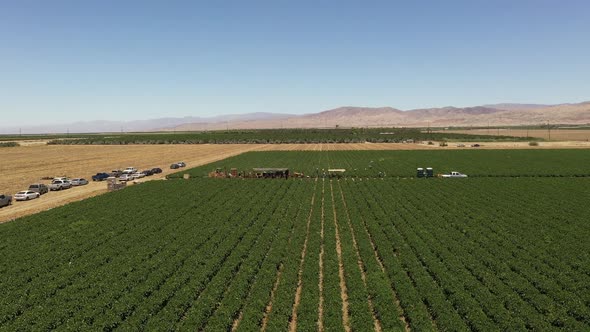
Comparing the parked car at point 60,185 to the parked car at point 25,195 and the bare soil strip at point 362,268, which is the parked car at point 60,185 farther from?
the bare soil strip at point 362,268

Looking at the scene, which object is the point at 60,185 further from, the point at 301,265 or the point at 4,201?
the point at 301,265

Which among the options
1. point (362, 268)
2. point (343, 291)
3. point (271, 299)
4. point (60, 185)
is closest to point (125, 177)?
point (60, 185)

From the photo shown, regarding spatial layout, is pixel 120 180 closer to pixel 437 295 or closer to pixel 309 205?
pixel 309 205

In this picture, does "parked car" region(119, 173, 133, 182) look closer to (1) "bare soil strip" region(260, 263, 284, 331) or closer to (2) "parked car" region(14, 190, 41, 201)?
(2) "parked car" region(14, 190, 41, 201)

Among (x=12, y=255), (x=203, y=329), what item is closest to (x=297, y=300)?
(x=203, y=329)

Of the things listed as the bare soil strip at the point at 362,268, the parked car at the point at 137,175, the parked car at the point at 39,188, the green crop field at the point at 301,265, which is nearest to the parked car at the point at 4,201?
the parked car at the point at 39,188

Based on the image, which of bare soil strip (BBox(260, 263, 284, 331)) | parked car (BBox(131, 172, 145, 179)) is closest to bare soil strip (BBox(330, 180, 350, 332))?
bare soil strip (BBox(260, 263, 284, 331))
